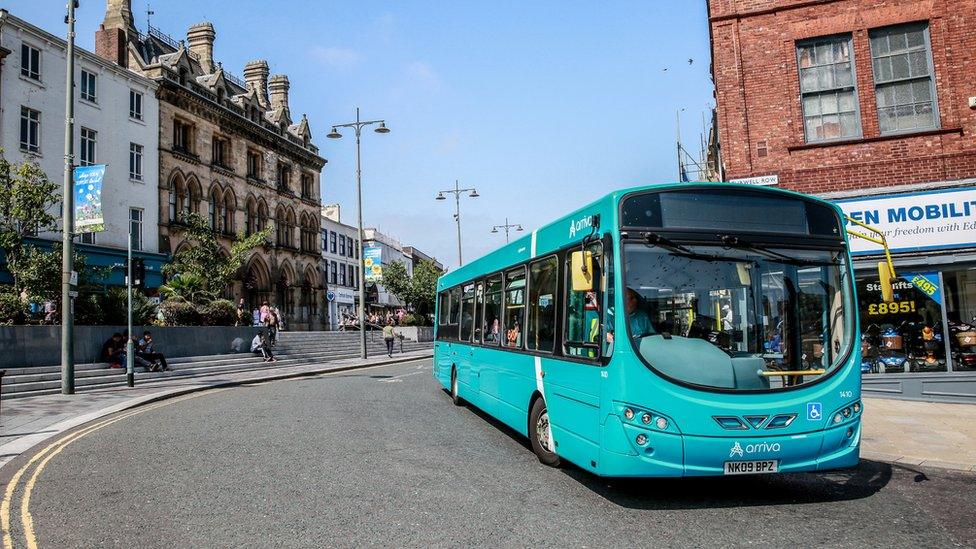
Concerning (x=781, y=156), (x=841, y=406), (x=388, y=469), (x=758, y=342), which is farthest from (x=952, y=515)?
(x=781, y=156)

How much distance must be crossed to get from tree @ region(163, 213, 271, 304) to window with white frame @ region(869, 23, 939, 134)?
24363 mm

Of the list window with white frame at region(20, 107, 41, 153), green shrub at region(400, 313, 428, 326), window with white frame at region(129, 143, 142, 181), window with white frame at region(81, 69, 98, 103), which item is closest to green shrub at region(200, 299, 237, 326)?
window with white frame at region(20, 107, 41, 153)

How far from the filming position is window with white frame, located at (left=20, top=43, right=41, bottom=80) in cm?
2736

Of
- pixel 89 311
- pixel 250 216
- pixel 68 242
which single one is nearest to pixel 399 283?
pixel 250 216

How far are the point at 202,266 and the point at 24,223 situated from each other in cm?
985

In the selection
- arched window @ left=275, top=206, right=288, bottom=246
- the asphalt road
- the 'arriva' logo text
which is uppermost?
arched window @ left=275, top=206, right=288, bottom=246

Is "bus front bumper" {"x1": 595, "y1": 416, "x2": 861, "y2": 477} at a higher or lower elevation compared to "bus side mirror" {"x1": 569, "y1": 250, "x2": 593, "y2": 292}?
lower

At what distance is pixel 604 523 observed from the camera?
5.39 meters

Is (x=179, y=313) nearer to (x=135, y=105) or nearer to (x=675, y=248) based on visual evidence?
(x=135, y=105)

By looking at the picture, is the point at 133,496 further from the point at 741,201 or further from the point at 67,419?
the point at 67,419

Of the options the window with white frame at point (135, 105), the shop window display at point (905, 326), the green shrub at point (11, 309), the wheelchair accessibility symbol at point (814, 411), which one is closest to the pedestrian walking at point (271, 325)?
the green shrub at point (11, 309)

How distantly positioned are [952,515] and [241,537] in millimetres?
5661

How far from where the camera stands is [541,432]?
770 cm

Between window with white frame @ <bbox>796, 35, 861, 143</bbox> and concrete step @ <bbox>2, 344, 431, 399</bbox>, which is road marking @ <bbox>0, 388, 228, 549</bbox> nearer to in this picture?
concrete step @ <bbox>2, 344, 431, 399</bbox>
